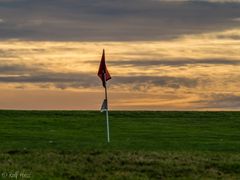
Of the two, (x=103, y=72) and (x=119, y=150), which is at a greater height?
(x=103, y=72)

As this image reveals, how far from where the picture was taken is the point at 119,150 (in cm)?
3078

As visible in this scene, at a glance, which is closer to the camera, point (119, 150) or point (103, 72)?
point (119, 150)

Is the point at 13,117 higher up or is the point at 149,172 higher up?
the point at 13,117

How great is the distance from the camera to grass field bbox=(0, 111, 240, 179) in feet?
87.6

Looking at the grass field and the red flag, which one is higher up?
the red flag

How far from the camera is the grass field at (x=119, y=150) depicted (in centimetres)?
2669

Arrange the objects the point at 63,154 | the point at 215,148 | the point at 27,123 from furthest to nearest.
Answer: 1. the point at 27,123
2. the point at 215,148
3. the point at 63,154

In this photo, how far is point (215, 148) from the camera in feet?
110

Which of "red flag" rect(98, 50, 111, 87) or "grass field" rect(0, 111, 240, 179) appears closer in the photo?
"grass field" rect(0, 111, 240, 179)

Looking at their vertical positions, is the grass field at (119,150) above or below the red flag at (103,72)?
below

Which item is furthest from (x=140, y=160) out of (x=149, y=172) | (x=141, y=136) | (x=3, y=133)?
(x=3, y=133)

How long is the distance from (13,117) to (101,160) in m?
29.5

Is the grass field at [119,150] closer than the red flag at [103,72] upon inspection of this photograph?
Yes

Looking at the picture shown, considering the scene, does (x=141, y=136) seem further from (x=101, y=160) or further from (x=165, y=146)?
(x=101, y=160)
